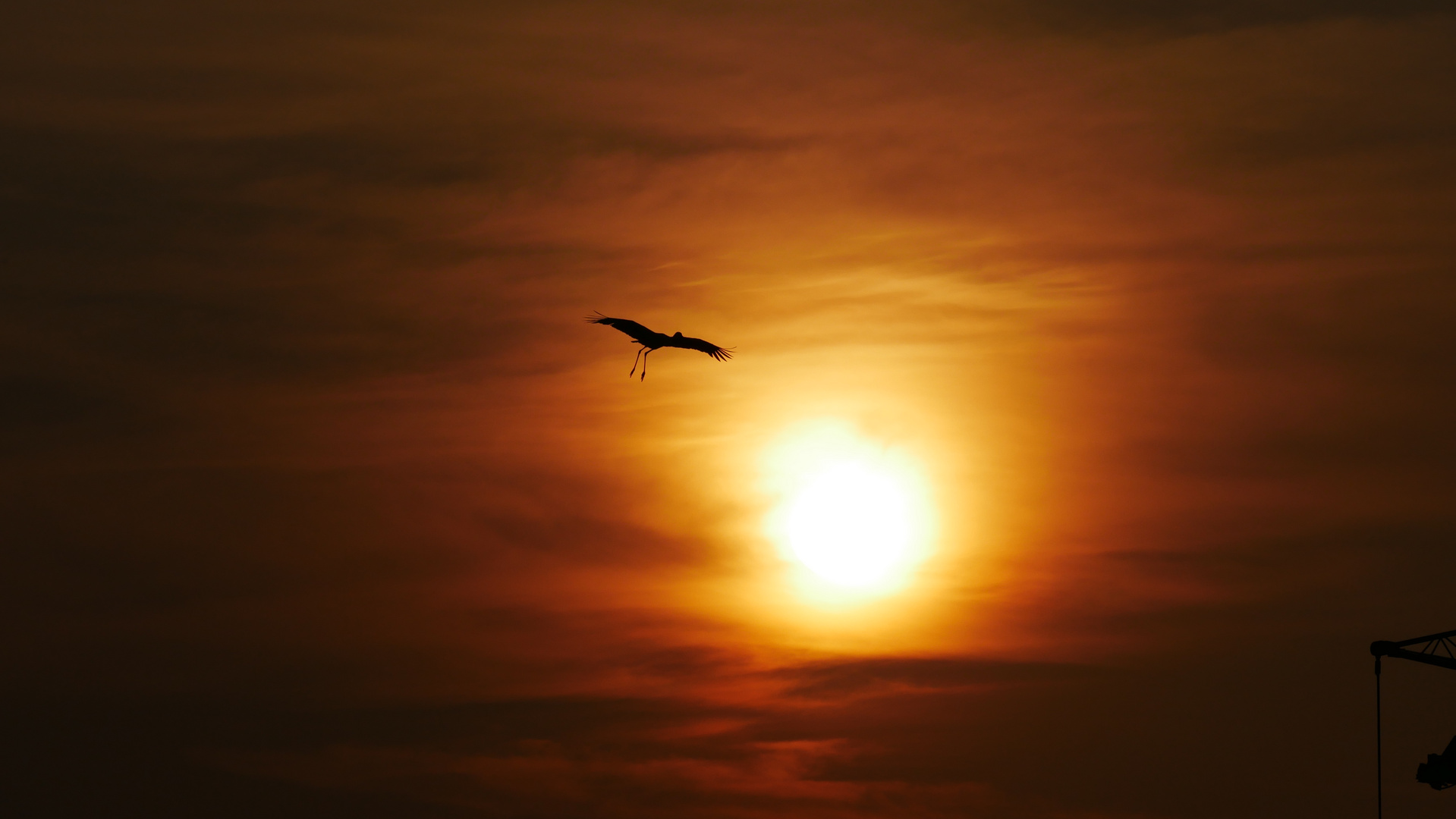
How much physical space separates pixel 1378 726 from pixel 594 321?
67977 millimetres

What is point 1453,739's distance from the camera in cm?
10194

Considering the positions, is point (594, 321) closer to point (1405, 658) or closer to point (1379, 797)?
point (1379, 797)

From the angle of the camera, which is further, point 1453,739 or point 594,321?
point 1453,739

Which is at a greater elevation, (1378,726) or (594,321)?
(594,321)

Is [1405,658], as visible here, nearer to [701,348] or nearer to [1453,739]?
[1453,739]

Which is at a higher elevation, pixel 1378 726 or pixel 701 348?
pixel 701 348

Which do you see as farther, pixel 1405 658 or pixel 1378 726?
pixel 1405 658

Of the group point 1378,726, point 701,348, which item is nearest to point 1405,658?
point 1378,726

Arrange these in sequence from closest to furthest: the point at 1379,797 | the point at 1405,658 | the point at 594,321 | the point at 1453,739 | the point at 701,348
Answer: the point at 594,321
the point at 701,348
the point at 1379,797
the point at 1453,739
the point at 1405,658

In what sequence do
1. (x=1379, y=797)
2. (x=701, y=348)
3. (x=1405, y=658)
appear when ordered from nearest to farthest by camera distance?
(x=701, y=348) → (x=1379, y=797) → (x=1405, y=658)

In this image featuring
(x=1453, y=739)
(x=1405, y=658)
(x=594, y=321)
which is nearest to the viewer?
(x=594, y=321)

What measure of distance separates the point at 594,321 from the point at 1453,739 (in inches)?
2723

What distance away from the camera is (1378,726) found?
103938 millimetres

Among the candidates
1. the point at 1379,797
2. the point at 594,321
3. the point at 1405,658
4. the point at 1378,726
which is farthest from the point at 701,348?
the point at 1405,658
